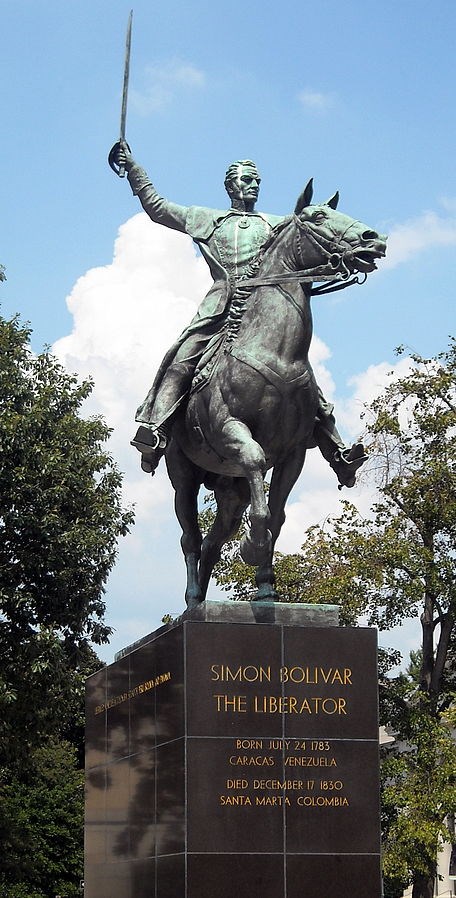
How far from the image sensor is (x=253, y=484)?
1117cm

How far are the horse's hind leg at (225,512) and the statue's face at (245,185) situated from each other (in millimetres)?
2658

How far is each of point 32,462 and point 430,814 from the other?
36.4 ft

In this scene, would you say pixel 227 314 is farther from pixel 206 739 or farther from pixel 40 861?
pixel 40 861

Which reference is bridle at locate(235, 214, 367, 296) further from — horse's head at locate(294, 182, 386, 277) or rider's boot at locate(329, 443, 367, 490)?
rider's boot at locate(329, 443, 367, 490)

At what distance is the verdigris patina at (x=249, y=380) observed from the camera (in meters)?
11.6

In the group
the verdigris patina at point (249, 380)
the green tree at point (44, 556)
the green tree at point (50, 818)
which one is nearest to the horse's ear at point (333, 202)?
the verdigris patina at point (249, 380)

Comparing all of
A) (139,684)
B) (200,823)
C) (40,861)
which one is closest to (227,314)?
(139,684)

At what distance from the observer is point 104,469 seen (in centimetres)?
2791

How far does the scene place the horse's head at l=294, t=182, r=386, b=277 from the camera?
37.9ft

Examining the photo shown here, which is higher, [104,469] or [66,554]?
[104,469]

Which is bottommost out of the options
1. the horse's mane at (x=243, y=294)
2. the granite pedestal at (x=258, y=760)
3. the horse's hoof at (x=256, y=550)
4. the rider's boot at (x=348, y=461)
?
the granite pedestal at (x=258, y=760)

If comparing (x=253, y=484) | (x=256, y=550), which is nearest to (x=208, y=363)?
(x=253, y=484)

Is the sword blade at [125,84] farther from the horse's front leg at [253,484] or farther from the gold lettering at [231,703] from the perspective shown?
the gold lettering at [231,703]

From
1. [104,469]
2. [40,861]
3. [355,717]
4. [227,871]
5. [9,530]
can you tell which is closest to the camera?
[227,871]
